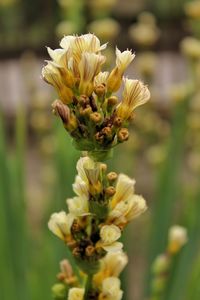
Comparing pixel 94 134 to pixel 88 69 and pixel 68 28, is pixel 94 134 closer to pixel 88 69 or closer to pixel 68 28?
pixel 88 69

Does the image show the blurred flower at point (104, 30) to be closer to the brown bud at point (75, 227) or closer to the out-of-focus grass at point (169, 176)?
the out-of-focus grass at point (169, 176)

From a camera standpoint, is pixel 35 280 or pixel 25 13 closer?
pixel 35 280

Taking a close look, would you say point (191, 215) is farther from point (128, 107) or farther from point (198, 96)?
point (128, 107)

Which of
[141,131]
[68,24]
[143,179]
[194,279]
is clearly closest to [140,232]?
[143,179]

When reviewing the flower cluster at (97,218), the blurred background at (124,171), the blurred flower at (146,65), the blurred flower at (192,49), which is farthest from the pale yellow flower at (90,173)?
the blurred flower at (146,65)

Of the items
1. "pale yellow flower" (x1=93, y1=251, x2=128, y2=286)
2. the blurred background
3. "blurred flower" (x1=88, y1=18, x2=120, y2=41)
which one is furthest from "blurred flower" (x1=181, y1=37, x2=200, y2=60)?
"pale yellow flower" (x1=93, y1=251, x2=128, y2=286)

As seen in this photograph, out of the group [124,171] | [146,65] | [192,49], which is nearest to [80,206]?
[192,49]
